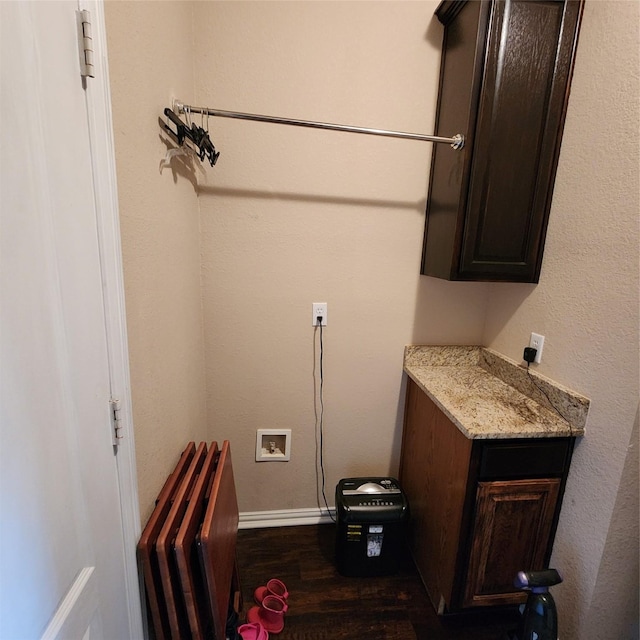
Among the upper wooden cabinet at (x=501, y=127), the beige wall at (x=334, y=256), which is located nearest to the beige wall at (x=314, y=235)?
the beige wall at (x=334, y=256)

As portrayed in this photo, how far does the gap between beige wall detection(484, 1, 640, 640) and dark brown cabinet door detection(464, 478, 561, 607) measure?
69 millimetres

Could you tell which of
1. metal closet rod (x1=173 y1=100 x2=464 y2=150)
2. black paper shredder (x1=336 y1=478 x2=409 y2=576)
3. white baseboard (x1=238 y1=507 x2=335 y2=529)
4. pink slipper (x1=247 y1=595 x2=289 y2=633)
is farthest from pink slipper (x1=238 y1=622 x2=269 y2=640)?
metal closet rod (x1=173 y1=100 x2=464 y2=150)

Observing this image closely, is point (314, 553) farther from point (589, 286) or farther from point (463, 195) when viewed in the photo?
point (463, 195)

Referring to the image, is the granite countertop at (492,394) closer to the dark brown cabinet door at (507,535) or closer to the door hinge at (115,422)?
the dark brown cabinet door at (507,535)

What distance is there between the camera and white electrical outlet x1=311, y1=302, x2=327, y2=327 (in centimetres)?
162

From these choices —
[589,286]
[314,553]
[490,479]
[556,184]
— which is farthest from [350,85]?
[314,553]

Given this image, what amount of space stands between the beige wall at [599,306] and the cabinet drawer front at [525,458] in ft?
0.19

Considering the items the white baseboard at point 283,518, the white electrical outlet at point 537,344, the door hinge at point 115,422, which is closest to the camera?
the door hinge at point 115,422

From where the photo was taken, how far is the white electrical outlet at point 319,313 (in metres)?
1.62

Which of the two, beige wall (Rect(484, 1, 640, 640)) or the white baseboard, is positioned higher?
beige wall (Rect(484, 1, 640, 640))

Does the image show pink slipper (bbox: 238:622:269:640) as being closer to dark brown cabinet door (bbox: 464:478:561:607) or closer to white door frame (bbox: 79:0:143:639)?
white door frame (bbox: 79:0:143:639)

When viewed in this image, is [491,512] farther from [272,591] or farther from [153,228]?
[153,228]

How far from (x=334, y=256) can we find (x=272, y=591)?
1573 millimetres

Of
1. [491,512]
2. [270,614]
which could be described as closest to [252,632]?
[270,614]
